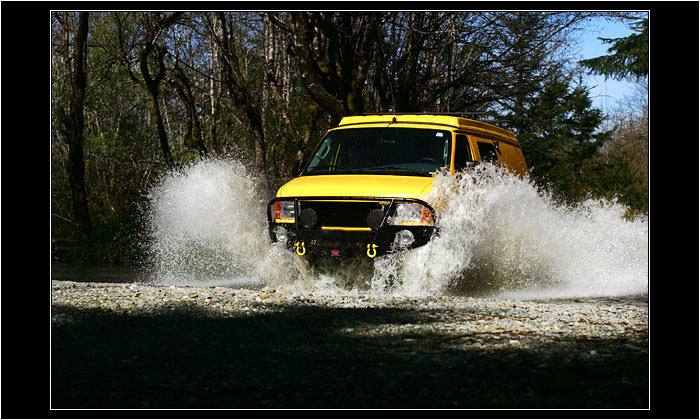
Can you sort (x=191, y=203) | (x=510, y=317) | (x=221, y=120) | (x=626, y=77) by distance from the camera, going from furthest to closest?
(x=221, y=120), (x=626, y=77), (x=191, y=203), (x=510, y=317)

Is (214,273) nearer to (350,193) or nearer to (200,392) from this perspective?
(350,193)

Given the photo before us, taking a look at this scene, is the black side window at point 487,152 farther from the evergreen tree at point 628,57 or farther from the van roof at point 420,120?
the evergreen tree at point 628,57

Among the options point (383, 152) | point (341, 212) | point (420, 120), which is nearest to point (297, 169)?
point (383, 152)

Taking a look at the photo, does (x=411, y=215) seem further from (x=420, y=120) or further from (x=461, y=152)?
(x=420, y=120)

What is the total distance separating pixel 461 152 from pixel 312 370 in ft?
19.4

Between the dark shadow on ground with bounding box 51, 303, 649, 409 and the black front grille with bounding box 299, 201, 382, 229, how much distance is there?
250 centimetres

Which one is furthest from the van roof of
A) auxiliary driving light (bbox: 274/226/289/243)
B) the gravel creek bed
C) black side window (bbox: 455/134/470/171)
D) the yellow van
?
the gravel creek bed

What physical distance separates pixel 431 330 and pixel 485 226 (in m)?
3.61

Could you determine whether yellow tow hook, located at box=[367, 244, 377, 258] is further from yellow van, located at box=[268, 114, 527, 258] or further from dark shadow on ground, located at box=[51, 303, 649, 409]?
dark shadow on ground, located at box=[51, 303, 649, 409]

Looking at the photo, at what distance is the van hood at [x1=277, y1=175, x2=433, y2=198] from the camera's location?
9734 mm

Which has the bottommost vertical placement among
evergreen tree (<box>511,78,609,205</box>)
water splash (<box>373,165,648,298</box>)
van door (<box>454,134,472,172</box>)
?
water splash (<box>373,165,648,298</box>)

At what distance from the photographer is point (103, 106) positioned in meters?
23.1

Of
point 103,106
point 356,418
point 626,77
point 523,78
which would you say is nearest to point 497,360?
point 356,418

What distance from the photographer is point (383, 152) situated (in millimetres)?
11094
